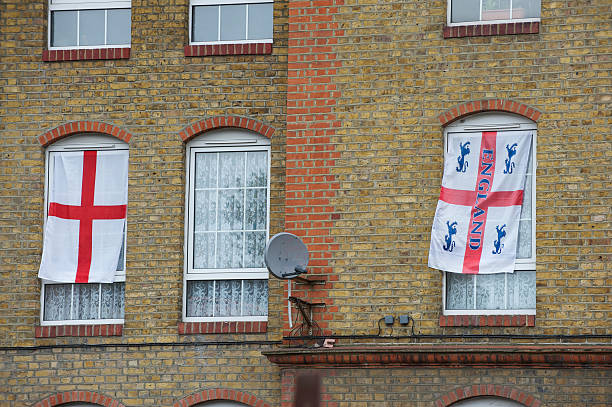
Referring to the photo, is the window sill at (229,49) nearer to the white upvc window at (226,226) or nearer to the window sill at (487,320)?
the white upvc window at (226,226)

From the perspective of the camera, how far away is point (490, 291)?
16016 mm

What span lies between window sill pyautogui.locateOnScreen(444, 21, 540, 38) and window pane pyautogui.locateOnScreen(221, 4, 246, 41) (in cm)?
301

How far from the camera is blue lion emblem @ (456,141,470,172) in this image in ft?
53.4

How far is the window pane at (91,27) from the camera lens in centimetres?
1820

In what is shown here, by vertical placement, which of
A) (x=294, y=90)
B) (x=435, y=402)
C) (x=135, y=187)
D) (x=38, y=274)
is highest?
(x=294, y=90)

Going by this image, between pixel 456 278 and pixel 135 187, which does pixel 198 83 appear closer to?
pixel 135 187

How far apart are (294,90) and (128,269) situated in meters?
3.32

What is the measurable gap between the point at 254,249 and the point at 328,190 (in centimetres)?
154

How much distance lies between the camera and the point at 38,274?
1756cm

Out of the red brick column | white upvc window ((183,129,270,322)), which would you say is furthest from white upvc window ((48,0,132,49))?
the red brick column

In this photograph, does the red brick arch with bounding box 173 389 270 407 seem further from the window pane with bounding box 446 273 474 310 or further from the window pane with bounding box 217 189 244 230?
the window pane with bounding box 446 273 474 310

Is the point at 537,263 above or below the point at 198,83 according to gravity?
below

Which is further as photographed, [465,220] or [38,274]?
[38,274]

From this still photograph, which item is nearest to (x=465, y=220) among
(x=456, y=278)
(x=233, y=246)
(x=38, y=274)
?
(x=456, y=278)
